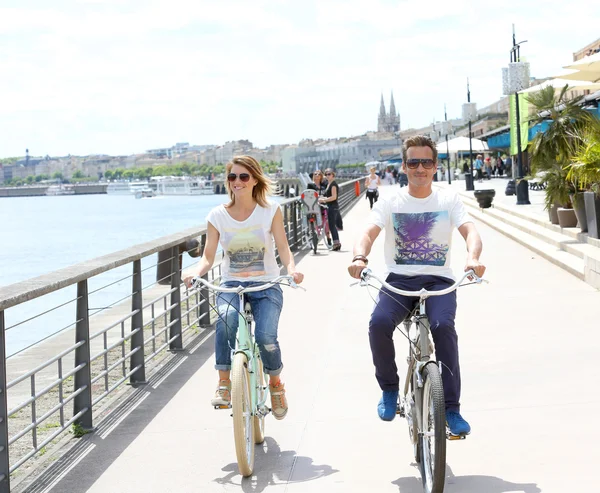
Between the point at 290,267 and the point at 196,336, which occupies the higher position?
the point at 290,267

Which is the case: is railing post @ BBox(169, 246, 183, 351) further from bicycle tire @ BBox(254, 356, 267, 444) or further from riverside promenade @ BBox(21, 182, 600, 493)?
bicycle tire @ BBox(254, 356, 267, 444)

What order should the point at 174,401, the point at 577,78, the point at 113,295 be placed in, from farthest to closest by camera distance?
the point at 113,295 < the point at 577,78 < the point at 174,401

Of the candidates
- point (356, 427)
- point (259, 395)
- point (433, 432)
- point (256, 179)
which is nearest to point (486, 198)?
point (356, 427)

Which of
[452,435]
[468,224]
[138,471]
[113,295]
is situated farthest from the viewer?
[113,295]

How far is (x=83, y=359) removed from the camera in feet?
19.4

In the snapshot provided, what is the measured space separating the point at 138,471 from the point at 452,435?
1723 mm

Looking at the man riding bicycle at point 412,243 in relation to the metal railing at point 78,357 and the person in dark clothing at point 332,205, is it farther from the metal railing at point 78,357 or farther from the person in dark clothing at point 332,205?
the person in dark clothing at point 332,205

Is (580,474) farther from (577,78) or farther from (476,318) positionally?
(577,78)

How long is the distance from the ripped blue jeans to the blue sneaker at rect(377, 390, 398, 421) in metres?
0.67

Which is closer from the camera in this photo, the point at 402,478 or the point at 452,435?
the point at 452,435

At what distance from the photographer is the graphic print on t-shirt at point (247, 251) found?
5.15 meters

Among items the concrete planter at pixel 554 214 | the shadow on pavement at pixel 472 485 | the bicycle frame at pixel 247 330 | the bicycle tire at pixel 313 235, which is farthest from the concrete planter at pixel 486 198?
the shadow on pavement at pixel 472 485

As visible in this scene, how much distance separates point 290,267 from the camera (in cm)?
518

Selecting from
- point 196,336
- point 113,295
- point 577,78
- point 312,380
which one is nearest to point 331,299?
point 196,336
